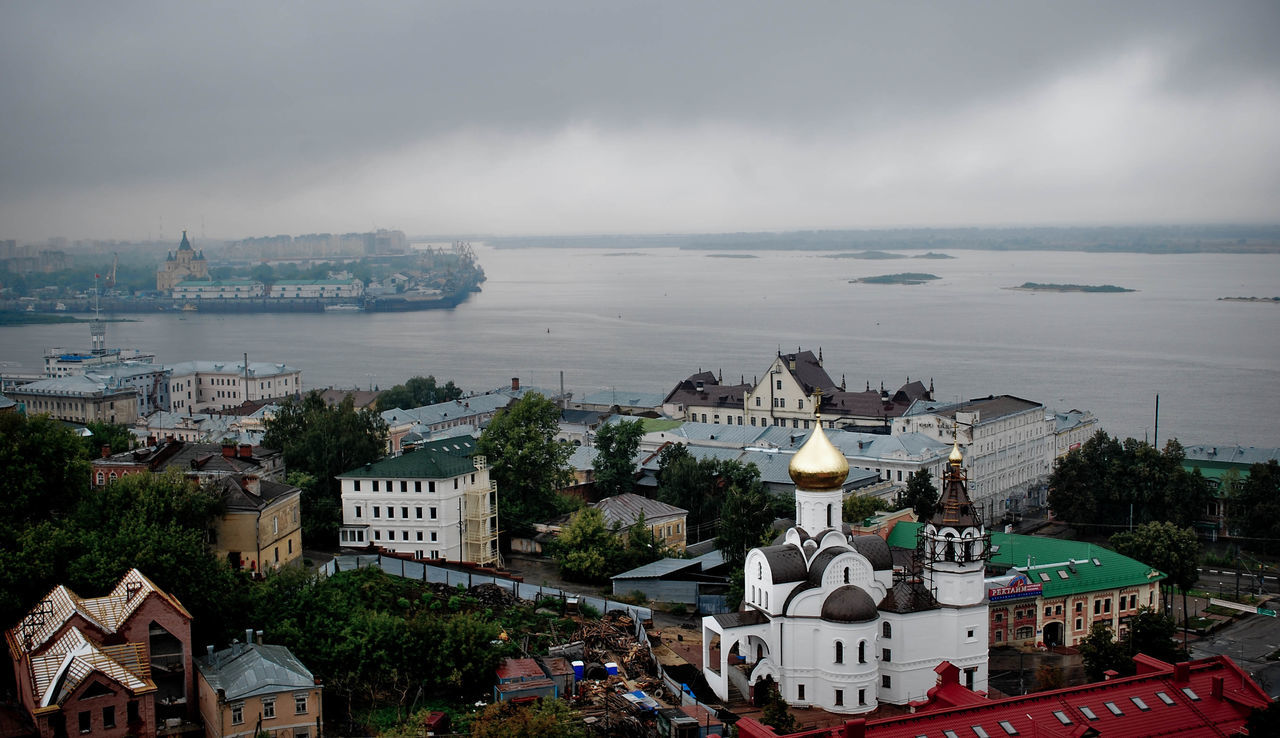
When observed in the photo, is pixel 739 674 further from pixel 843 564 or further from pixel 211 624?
pixel 211 624

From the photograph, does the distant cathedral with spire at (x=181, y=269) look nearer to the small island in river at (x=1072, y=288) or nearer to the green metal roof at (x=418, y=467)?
the small island in river at (x=1072, y=288)

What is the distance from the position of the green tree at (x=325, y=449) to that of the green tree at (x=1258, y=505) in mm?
19936

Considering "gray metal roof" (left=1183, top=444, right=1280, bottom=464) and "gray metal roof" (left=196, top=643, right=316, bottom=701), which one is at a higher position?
"gray metal roof" (left=196, top=643, right=316, bottom=701)

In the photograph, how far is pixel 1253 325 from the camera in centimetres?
9156

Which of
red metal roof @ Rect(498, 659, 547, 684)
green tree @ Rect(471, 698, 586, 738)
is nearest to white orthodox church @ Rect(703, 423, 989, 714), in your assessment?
red metal roof @ Rect(498, 659, 547, 684)

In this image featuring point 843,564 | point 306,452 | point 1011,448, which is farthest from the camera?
point 1011,448

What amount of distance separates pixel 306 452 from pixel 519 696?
41.2ft

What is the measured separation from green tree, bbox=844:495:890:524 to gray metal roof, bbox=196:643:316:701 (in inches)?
552

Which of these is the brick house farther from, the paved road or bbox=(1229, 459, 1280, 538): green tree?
bbox=(1229, 459, 1280, 538): green tree

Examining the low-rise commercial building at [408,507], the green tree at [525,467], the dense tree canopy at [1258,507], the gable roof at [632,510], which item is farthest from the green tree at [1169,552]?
the low-rise commercial building at [408,507]

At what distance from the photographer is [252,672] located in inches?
602

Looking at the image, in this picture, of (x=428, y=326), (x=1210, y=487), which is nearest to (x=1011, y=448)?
(x=1210, y=487)

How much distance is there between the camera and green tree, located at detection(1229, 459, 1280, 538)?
30.2m

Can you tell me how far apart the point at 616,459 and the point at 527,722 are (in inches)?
696
